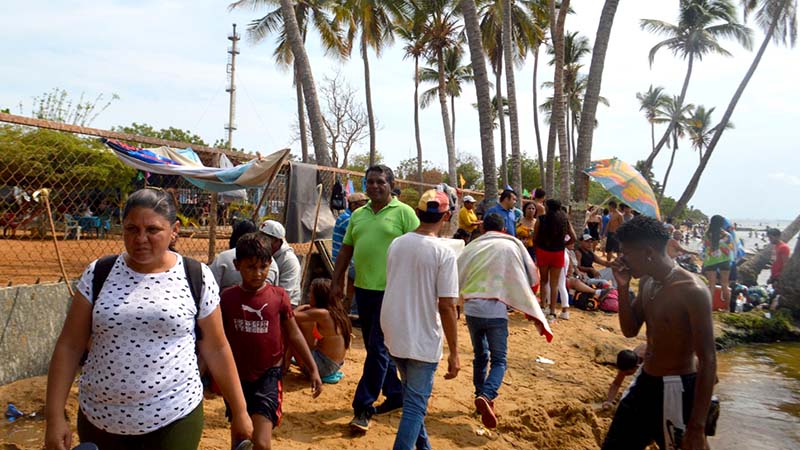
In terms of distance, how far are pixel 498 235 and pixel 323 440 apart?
229cm

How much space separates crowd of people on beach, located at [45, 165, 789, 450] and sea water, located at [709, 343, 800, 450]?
167 centimetres

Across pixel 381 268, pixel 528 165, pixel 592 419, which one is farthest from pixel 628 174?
pixel 528 165

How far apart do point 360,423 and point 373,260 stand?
4.27 ft

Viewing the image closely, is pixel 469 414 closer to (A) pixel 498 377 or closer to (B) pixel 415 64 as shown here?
(A) pixel 498 377

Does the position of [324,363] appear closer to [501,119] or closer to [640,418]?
[640,418]

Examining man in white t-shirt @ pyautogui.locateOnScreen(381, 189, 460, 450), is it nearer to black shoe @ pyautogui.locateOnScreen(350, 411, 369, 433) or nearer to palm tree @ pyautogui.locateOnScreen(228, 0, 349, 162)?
black shoe @ pyautogui.locateOnScreen(350, 411, 369, 433)

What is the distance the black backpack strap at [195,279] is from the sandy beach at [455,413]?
7.18 ft

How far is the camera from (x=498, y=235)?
16.3 ft

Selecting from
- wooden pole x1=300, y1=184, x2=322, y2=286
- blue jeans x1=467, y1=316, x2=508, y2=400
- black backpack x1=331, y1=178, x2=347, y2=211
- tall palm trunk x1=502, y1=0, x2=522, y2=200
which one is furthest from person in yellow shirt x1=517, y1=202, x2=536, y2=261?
tall palm trunk x1=502, y1=0, x2=522, y2=200

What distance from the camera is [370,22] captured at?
23234 mm


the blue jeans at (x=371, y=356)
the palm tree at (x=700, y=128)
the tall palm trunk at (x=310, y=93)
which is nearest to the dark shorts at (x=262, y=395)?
the blue jeans at (x=371, y=356)

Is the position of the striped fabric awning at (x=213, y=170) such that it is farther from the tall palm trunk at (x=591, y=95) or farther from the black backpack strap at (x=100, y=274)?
the tall palm trunk at (x=591, y=95)

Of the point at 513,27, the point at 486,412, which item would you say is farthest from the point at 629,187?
the point at 513,27

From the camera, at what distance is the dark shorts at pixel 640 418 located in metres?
3.01
